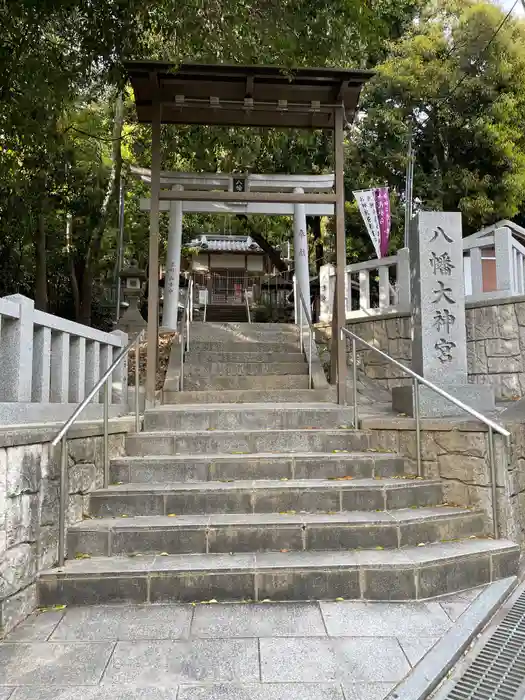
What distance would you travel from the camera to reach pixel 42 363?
420 cm

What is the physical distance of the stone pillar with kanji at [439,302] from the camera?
228 inches

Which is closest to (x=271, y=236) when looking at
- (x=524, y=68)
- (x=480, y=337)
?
(x=524, y=68)

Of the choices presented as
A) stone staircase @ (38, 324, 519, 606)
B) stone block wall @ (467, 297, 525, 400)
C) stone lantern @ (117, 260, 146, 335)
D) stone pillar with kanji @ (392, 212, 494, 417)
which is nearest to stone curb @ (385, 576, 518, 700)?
stone staircase @ (38, 324, 519, 606)

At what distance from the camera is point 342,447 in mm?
5250

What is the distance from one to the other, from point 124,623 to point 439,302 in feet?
15.0

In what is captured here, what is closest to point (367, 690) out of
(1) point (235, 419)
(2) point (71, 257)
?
(1) point (235, 419)

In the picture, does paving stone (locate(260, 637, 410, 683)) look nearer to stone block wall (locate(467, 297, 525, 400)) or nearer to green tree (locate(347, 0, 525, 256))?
stone block wall (locate(467, 297, 525, 400))

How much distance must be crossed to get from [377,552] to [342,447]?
150 cm

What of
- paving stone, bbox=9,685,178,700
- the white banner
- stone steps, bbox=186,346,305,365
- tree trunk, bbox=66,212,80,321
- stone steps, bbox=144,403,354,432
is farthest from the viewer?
tree trunk, bbox=66,212,80,321

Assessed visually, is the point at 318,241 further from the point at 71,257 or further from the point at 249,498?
the point at 249,498

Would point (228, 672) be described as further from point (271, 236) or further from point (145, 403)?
point (271, 236)

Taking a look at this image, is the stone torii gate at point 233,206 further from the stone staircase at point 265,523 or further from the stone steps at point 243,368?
the stone staircase at point 265,523

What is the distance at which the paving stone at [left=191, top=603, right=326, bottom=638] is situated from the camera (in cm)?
308

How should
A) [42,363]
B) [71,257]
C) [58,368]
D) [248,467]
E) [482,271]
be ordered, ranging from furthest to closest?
[71,257]
[482,271]
[248,467]
[58,368]
[42,363]
